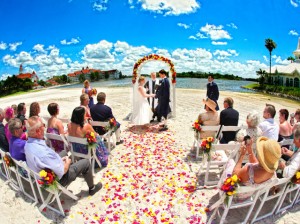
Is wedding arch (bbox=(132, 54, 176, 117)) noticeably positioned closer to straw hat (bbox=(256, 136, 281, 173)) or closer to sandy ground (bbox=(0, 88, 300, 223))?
sandy ground (bbox=(0, 88, 300, 223))

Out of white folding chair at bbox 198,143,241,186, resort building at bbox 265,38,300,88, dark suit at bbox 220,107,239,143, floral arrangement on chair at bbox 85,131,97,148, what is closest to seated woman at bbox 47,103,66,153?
floral arrangement on chair at bbox 85,131,97,148

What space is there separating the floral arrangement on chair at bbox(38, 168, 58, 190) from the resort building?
5174 cm

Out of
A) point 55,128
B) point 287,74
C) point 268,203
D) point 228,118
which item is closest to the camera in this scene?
point 268,203

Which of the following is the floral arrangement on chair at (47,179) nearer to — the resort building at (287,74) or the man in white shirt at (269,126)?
the man in white shirt at (269,126)

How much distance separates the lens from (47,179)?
403 cm

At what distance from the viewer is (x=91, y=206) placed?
488 centimetres

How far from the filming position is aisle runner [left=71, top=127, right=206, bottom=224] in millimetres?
4590

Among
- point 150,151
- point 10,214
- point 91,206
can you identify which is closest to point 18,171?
point 10,214

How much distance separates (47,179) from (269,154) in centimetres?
371

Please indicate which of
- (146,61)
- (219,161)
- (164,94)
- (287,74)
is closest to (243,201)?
(219,161)

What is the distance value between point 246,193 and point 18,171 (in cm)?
457

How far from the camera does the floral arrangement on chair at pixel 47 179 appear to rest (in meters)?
3.99

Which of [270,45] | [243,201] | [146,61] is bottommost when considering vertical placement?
[243,201]

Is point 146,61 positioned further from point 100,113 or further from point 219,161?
point 219,161
